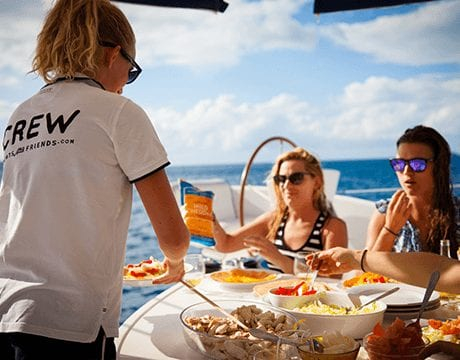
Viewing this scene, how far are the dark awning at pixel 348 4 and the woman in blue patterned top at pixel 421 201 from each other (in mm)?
701

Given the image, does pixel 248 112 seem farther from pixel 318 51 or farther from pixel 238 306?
pixel 238 306

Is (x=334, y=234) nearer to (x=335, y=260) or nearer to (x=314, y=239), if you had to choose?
(x=314, y=239)

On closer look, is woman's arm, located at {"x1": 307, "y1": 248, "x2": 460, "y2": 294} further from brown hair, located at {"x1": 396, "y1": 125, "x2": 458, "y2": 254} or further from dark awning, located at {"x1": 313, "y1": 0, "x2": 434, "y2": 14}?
dark awning, located at {"x1": 313, "y1": 0, "x2": 434, "y2": 14}

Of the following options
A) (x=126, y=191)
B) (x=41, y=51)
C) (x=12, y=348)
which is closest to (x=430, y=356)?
(x=126, y=191)

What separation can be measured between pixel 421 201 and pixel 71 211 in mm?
2016

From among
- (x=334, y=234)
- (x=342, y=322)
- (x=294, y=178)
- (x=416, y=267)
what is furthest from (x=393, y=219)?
(x=342, y=322)

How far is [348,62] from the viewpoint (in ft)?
133

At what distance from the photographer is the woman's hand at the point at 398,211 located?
8.66 ft

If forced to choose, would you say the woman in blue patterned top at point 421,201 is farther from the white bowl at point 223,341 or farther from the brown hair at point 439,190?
the white bowl at point 223,341

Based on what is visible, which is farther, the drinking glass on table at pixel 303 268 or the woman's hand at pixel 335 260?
the drinking glass on table at pixel 303 268

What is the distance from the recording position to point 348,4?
3043 millimetres

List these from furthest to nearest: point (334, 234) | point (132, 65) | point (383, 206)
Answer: point (334, 234) → point (383, 206) → point (132, 65)

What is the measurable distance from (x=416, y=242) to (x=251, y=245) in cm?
83

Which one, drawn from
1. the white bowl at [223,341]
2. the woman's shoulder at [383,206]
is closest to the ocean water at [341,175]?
the woman's shoulder at [383,206]
